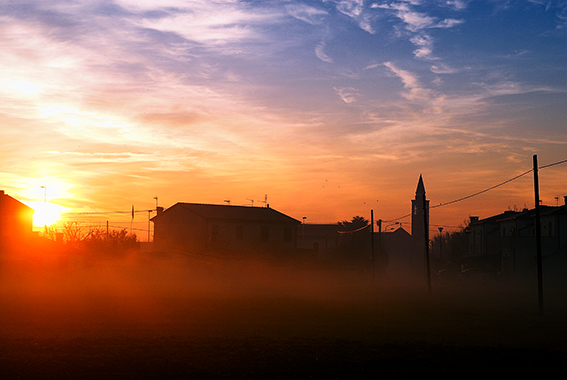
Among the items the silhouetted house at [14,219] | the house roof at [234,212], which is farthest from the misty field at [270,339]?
the house roof at [234,212]

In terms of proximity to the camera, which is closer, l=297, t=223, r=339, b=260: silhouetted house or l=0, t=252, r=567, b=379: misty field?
l=0, t=252, r=567, b=379: misty field

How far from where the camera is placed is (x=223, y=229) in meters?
80.0

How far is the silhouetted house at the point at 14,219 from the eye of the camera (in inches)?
2849

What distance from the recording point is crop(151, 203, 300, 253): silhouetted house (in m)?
78.1

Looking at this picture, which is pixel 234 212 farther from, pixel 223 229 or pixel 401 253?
pixel 401 253

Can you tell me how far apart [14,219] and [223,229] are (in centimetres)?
2852

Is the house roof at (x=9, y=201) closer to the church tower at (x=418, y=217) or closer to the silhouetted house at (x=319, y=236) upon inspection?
the silhouetted house at (x=319, y=236)

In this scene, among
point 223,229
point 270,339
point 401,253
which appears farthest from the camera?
point 401,253

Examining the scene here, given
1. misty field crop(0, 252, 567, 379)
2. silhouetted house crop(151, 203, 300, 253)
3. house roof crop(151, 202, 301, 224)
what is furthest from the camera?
house roof crop(151, 202, 301, 224)

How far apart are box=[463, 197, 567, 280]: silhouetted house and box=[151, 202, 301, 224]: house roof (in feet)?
95.0

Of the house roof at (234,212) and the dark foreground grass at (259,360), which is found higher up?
the house roof at (234,212)

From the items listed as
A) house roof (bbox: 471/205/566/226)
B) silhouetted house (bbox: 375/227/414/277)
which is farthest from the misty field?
silhouetted house (bbox: 375/227/414/277)

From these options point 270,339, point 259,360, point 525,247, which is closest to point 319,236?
point 525,247

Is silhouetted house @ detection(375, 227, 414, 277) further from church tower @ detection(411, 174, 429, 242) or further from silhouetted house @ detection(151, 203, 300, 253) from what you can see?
silhouetted house @ detection(151, 203, 300, 253)
